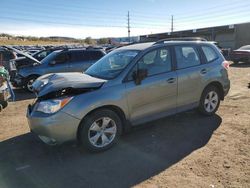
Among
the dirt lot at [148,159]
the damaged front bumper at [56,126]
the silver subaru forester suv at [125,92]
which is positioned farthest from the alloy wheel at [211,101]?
the damaged front bumper at [56,126]

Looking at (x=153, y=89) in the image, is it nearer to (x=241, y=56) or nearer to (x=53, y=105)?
(x=53, y=105)

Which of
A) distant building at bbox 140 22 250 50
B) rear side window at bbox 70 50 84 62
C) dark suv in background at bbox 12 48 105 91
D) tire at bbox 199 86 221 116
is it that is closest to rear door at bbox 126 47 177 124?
tire at bbox 199 86 221 116

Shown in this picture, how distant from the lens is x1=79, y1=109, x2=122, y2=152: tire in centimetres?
461

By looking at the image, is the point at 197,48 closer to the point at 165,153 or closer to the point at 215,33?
the point at 165,153

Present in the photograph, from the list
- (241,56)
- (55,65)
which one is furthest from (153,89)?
(241,56)

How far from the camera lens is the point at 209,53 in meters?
6.46

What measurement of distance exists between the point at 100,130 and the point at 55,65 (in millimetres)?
7333

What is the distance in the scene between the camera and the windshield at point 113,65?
5.21 meters

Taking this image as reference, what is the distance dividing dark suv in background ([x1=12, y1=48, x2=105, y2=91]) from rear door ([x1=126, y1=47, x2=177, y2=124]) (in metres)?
6.76

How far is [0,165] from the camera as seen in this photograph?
177 inches

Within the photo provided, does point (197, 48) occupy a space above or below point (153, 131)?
above

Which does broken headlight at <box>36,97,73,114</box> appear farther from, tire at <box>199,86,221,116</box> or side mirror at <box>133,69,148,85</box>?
tire at <box>199,86,221,116</box>

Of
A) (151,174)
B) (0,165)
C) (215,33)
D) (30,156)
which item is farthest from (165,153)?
(215,33)

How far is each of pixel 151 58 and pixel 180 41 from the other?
3.48ft
